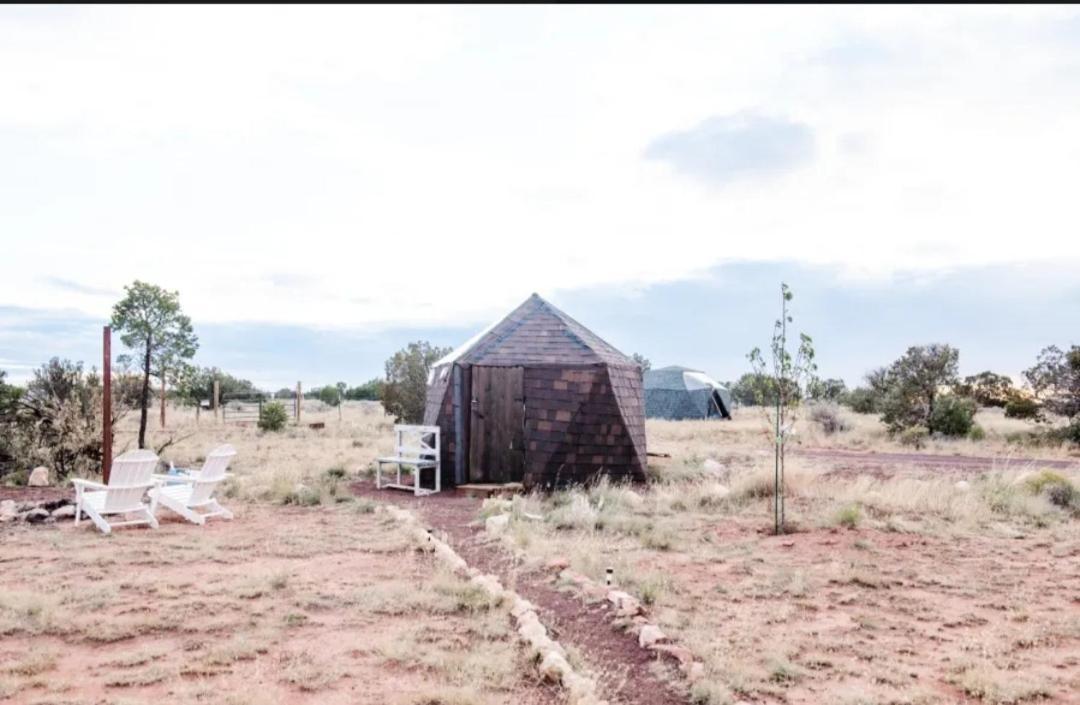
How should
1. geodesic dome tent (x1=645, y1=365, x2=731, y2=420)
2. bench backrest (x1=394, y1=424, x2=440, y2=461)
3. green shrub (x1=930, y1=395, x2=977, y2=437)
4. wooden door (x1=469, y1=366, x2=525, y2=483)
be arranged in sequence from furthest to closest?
1. geodesic dome tent (x1=645, y1=365, x2=731, y2=420)
2. green shrub (x1=930, y1=395, x2=977, y2=437)
3. wooden door (x1=469, y1=366, x2=525, y2=483)
4. bench backrest (x1=394, y1=424, x2=440, y2=461)

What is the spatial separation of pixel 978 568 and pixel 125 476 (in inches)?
343

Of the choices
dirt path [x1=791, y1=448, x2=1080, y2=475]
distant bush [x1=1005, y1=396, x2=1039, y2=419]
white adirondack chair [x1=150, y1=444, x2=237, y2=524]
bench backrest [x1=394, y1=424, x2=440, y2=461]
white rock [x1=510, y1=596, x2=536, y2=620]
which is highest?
distant bush [x1=1005, y1=396, x2=1039, y2=419]

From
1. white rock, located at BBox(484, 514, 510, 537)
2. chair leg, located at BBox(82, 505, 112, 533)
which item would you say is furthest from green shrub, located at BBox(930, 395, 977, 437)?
chair leg, located at BBox(82, 505, 112, 533)

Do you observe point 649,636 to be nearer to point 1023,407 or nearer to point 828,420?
point 1023,407

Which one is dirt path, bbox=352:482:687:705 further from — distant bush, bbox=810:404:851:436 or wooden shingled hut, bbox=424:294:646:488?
distant bush, bbox=810:404:851:436

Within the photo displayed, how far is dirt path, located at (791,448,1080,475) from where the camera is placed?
13.9m

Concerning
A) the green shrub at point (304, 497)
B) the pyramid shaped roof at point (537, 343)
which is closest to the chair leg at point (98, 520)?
the green shrub at point (304, 497)

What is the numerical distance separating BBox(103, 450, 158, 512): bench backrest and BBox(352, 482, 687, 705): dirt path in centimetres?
347

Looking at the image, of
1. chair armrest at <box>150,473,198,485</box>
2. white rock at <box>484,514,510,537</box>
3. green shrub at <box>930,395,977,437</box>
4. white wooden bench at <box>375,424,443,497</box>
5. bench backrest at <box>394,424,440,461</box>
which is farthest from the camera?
green shrub at <box>930,395,977,437</box>

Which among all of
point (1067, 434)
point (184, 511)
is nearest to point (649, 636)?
point (184, 511)

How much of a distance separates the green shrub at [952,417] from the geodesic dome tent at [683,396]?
12177mm

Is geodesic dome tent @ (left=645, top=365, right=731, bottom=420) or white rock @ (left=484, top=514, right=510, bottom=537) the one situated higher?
geodesic dome tent @ (left=645, top=365, right=731, bottom=420)

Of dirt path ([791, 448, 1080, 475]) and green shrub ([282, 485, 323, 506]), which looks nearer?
green shrub ([282, 485, 323, 506])

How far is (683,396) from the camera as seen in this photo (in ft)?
107
